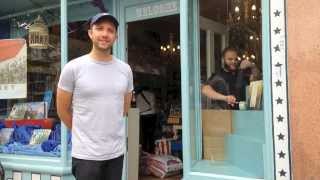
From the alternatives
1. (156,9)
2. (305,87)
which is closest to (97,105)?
(305,87)

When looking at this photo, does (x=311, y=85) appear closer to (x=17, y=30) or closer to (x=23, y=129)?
(x=23, y=129)

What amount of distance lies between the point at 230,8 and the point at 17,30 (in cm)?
294

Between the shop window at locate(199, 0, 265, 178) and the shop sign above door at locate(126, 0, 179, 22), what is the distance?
405 mm

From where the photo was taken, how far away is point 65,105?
9.21 ft

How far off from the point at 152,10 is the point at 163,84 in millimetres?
2419

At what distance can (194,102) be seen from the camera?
13.8ft

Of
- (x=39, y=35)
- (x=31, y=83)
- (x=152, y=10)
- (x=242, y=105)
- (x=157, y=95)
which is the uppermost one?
Answer: (x=152, y=10)

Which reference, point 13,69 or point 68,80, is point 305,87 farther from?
point 13,69

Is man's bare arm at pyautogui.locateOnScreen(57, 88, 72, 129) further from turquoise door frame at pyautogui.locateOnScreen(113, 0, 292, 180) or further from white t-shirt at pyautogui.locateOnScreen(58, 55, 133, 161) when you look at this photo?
turquoise door frame at pyautogui.locateOnScreen(113, 0, 292, 180)

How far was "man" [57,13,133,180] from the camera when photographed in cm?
265

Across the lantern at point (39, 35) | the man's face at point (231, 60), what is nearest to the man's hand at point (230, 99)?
the man's face at point (231, 60)

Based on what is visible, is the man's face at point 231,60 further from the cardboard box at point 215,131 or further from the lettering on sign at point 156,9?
the lettering on sign at point 156,9

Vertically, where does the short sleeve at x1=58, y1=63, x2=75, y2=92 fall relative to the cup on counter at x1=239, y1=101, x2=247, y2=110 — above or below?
above

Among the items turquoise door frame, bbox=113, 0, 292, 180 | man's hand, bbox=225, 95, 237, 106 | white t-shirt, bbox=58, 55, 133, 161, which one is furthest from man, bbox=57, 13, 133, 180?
man's hand, bbox=225, 95, 237, 106
